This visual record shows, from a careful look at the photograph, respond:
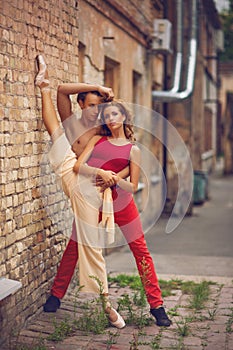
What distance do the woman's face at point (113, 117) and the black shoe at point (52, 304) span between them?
1.50 metres

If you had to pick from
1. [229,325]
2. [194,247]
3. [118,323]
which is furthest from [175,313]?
[194,247]

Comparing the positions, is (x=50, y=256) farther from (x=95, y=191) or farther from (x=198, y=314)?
(x=198, y=314)

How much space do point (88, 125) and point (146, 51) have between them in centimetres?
660

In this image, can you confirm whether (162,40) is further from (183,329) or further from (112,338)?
(112,338)

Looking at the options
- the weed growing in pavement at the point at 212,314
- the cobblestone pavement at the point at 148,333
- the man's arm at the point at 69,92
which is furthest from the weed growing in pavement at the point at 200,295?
the man's arm at the point at 69,92

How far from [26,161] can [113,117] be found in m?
0.75

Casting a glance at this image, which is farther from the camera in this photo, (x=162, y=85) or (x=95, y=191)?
(x=162, y=85)

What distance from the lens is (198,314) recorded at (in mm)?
6523

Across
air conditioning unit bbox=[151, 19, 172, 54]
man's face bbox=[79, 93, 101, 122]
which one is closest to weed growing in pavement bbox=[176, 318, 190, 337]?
man's face bbox=[79, 93, 101, 122]

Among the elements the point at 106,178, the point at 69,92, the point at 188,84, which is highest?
the point at 188,84

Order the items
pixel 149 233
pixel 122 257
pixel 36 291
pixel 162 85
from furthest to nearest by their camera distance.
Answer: pixel 162 85
pixel 149 233
pixel 122 257
pixel 36 291

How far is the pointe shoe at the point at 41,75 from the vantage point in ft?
19.6

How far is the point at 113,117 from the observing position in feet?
19.3

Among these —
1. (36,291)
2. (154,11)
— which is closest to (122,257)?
(36,291)
